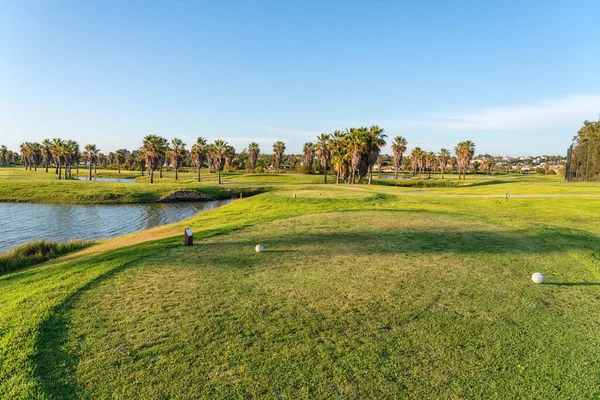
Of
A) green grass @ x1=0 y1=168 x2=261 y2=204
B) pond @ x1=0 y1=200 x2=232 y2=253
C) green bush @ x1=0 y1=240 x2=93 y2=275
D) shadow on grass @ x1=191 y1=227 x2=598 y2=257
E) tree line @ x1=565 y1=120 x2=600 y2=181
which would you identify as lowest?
pond @ x1=0 y1=200 x2=232 y2=253

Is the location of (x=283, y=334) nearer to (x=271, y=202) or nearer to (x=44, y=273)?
(x=44, y=273)

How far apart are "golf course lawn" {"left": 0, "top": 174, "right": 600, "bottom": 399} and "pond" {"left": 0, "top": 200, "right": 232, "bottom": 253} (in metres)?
19.1

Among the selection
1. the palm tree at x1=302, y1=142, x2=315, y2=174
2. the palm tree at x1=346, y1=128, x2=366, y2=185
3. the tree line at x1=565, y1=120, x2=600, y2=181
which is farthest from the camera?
the palm tree at x1=302, y1=142, x2=315, y2=174

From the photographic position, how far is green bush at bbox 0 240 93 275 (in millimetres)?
14242

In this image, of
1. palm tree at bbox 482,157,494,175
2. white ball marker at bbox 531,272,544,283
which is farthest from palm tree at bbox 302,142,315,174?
white ball marker at bbox 531,272,544,283

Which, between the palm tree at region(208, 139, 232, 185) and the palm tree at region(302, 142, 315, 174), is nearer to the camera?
the palm tree at region(208, 139, 232, 185)

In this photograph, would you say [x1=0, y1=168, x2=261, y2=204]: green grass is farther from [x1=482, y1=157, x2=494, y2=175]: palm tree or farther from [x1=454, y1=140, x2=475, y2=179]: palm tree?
[x1=482, y1=157, x2=494, y2=175]: palm tree

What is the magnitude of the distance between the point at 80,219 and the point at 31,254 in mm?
20242

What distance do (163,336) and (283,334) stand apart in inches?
78.7

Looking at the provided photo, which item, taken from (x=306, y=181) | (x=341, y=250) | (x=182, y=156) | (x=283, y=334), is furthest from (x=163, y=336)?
(x=182, y=156)

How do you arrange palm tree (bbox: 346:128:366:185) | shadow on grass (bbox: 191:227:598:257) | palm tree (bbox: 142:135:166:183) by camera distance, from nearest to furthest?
shadow on grass (bbox: 191:227:598:257) < palm tree (bbox: 346:128:366:185) < palm tree (bbox: 142:135:166:183)

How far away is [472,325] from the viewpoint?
6.17 meters

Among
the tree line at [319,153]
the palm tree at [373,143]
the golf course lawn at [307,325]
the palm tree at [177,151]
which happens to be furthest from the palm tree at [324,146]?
the golf course lawn at [307,325]

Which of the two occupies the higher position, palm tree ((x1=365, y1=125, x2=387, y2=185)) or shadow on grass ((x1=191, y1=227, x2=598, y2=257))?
palm tree ((x1=365, y1=125, x2=387, y2=185))
